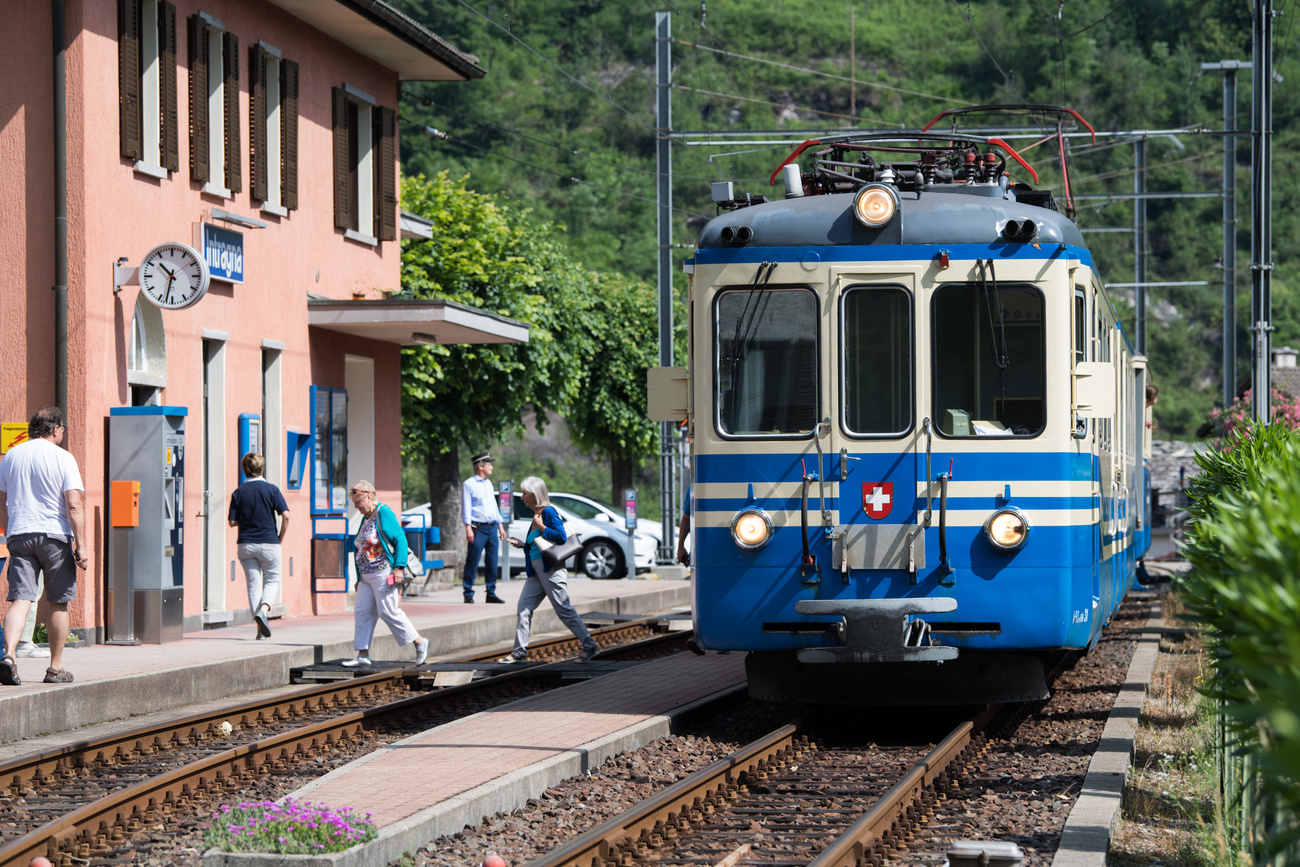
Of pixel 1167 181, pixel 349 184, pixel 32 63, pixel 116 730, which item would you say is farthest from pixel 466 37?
pixel 116 730

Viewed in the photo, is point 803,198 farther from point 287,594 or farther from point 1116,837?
point 287,594

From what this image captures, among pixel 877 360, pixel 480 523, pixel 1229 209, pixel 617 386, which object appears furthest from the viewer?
pixel 617 386

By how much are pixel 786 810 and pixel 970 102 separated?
101619mm

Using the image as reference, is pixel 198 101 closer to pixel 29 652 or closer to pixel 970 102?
pixel 29 652

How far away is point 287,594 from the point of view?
19.6m

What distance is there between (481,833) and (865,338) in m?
4.17

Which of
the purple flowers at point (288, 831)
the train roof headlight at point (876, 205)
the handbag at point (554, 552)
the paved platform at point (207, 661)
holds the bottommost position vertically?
the paved platform at point (207, 661)

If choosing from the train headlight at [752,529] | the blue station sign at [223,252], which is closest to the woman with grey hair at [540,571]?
the train headlight at [752,529]

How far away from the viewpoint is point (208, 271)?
16.4 m

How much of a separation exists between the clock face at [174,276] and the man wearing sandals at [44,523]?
161 inches

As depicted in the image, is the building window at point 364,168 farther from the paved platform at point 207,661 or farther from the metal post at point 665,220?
the paved platform at point 207,661

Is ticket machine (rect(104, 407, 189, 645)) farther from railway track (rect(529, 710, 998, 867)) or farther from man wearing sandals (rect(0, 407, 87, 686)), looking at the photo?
railway track (rect(529, 710, 998, 867))

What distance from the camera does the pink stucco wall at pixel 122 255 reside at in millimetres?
15438

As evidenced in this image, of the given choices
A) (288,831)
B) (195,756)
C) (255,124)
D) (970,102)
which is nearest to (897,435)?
(195,756)
